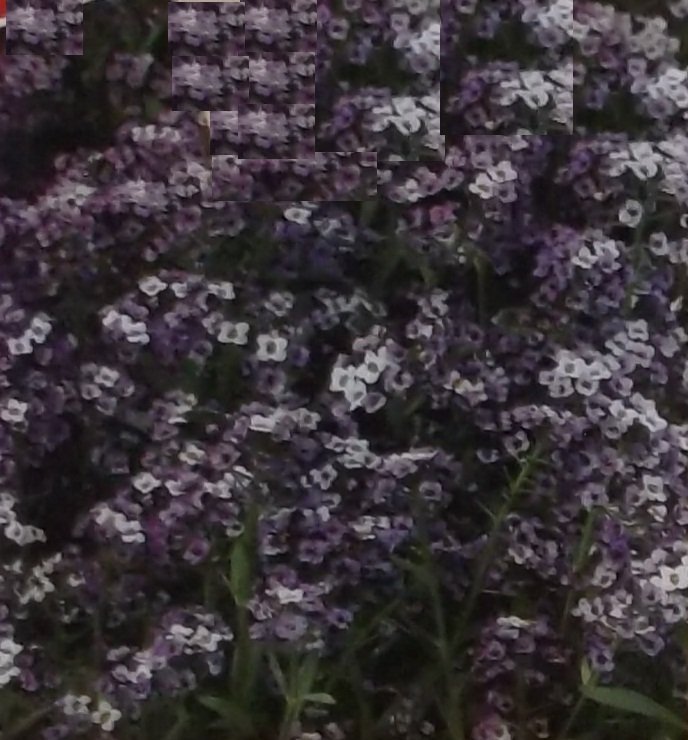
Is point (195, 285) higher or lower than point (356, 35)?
lower

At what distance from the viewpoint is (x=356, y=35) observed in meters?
1.05

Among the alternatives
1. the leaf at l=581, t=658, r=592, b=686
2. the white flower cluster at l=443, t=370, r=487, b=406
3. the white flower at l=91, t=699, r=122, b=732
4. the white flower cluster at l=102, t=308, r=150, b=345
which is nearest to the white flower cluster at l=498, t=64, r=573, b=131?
the white flower cluster at l=443, t=370, r=487, b=406

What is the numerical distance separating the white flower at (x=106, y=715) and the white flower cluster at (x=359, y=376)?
0.33m

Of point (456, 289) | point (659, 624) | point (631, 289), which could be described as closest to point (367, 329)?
point (456, 289)

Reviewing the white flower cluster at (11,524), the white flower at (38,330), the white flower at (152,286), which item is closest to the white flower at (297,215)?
the white flower at (152,286)

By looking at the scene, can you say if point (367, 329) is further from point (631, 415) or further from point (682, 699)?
point (682, 699)

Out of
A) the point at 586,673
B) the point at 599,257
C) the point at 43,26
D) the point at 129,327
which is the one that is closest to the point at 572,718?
the point at 586,673

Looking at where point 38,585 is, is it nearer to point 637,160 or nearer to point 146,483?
point 146,483

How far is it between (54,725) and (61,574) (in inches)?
5.1

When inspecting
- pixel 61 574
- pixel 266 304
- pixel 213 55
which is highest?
pixel 213 55

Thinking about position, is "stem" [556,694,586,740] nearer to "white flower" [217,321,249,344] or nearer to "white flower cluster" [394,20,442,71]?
"white flower" [217,321,249,344]

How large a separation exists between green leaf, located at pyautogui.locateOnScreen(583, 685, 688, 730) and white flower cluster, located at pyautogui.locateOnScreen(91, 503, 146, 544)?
40 centimetres

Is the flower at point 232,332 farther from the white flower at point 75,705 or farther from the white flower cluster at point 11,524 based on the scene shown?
the white flower at point 75,705

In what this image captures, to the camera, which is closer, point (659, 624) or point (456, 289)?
point (659, 624)
